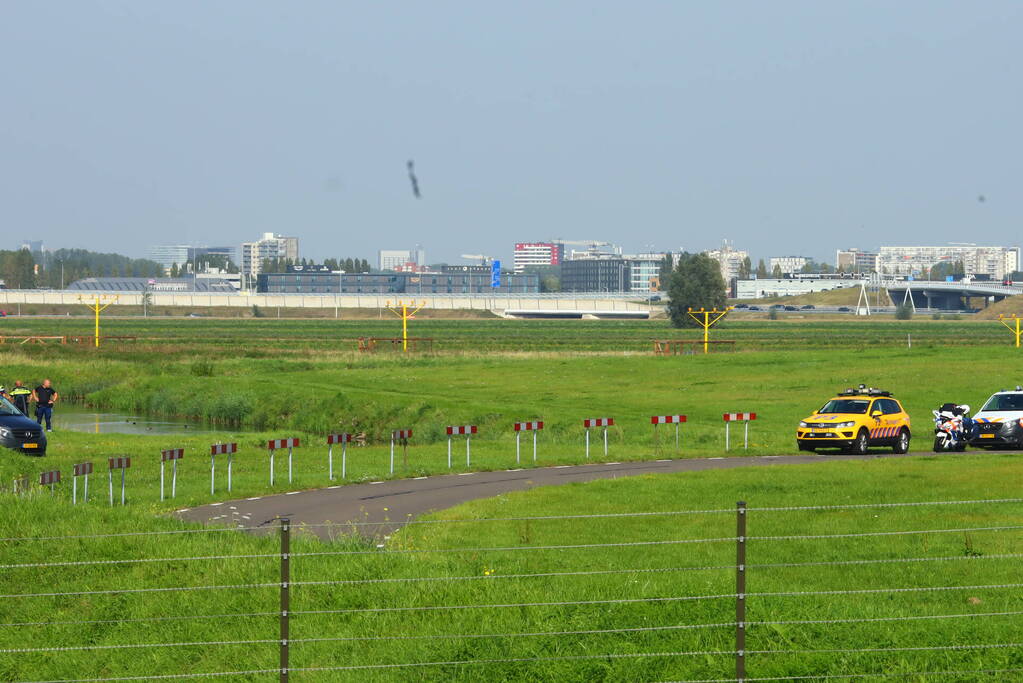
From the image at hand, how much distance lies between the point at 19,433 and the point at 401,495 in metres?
10.7

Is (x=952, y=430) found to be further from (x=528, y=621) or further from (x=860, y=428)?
(x=528, y=621)

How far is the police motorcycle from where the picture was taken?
3866 cm

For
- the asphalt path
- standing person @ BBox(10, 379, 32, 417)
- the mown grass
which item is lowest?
the asphalt path

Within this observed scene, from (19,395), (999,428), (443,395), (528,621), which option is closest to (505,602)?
(528,621)

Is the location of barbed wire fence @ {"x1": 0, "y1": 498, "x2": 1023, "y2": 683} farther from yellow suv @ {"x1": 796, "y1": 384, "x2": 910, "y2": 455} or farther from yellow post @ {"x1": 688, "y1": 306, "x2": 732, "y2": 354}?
yellow post @ {"x1": 688, "y1": 306, "x2": 732, "y2": 354}

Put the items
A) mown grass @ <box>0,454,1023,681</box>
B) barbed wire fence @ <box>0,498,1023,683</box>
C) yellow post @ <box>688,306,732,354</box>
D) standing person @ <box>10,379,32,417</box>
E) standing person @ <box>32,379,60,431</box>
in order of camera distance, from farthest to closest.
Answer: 1. yellow post @ <box>688,306,732,354</box>
2. standing person @ <box>32,379,60,431</box>
3. standing person @ <box>10,379,32,417</box>
4. mown grass @ <box>0,454,1023,681</box>
5. barbed wire fence @ <box>0,498,1023,683</box>

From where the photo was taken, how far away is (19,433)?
33.6 metres

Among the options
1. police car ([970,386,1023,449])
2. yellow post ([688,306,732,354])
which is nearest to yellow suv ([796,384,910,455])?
police car ([970,386,1023,449])

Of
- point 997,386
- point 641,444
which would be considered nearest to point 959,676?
point 641,444

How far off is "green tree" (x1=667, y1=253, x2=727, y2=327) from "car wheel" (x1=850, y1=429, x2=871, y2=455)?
12755 centimetres

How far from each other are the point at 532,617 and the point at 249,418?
49299 mm

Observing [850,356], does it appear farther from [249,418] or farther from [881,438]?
[881,438]

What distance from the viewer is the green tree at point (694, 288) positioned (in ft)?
552

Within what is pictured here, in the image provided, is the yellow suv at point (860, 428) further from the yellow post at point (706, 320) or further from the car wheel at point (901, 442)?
the yellow post at point (706, 320)
